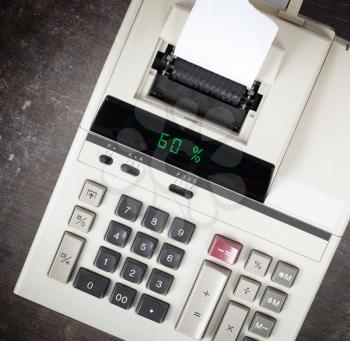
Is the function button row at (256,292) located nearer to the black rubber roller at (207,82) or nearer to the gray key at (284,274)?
the gray key at (284,274)

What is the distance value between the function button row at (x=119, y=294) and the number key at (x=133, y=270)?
15 millimetres

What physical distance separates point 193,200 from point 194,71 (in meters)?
0.16

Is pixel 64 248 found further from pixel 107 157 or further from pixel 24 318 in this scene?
pixel 24 318

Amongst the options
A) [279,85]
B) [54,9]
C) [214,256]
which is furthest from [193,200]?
[54,9]

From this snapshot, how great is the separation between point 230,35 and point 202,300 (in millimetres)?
322

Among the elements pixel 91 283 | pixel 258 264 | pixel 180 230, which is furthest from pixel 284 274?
pixel 91 283

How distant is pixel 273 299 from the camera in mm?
562

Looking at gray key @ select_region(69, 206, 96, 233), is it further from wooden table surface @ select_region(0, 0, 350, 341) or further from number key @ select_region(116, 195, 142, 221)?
wooden table surface @ select_region(0, 0, 350, 341)

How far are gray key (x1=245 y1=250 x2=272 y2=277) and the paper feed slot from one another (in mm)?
158

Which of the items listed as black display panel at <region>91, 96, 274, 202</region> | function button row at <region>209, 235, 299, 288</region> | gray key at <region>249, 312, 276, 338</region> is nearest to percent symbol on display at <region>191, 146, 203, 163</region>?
black display panel at <region>91, 96, 274, 202</region>

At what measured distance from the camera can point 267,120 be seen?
547 millimetres

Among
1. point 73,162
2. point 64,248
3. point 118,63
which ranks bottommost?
point 64,248

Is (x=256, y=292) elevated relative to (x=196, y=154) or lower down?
lower down

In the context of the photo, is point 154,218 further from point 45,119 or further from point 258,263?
point 45,119
